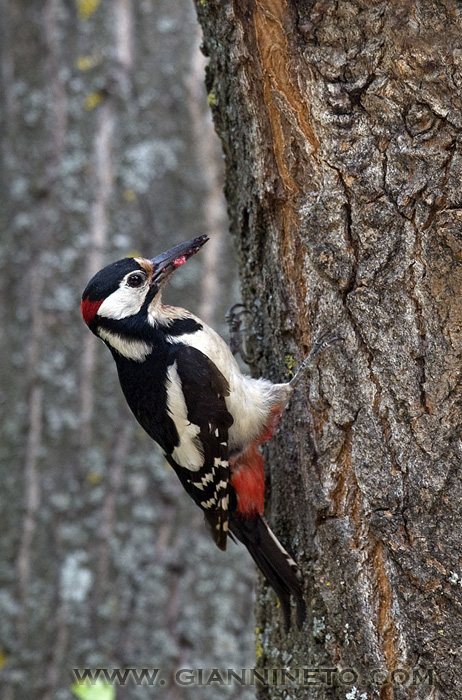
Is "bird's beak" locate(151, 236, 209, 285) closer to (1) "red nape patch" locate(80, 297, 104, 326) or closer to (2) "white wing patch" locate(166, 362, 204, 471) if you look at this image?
(1) "red nape patch" locate(80, 297, 104, 326)

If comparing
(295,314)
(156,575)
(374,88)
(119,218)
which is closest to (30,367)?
(119,218)

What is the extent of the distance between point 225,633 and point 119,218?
2089 mm

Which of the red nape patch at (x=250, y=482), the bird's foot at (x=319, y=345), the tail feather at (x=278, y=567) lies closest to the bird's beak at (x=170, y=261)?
the red nape patch at (x=250, y=482)

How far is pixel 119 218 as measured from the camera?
359 centimetres

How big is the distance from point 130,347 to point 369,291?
1056 millimetres

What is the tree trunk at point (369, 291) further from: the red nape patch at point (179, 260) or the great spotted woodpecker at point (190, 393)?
the red nape patch at point (179, 260)

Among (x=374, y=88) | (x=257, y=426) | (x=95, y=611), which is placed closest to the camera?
(x=374, y=88)

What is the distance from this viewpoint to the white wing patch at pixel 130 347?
2674 mm

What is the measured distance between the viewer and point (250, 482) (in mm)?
2488

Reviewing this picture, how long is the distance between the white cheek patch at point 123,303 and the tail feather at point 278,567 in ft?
2.88

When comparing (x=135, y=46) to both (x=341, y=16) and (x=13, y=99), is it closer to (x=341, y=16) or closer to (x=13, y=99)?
(x=13, y=99)

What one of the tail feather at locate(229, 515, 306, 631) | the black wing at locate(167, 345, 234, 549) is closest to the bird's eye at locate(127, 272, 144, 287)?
the black wing at locate(167, 345, 234, 549)

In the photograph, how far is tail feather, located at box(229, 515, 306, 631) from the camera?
2.14m

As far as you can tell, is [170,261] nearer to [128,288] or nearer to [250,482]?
[128,288]
